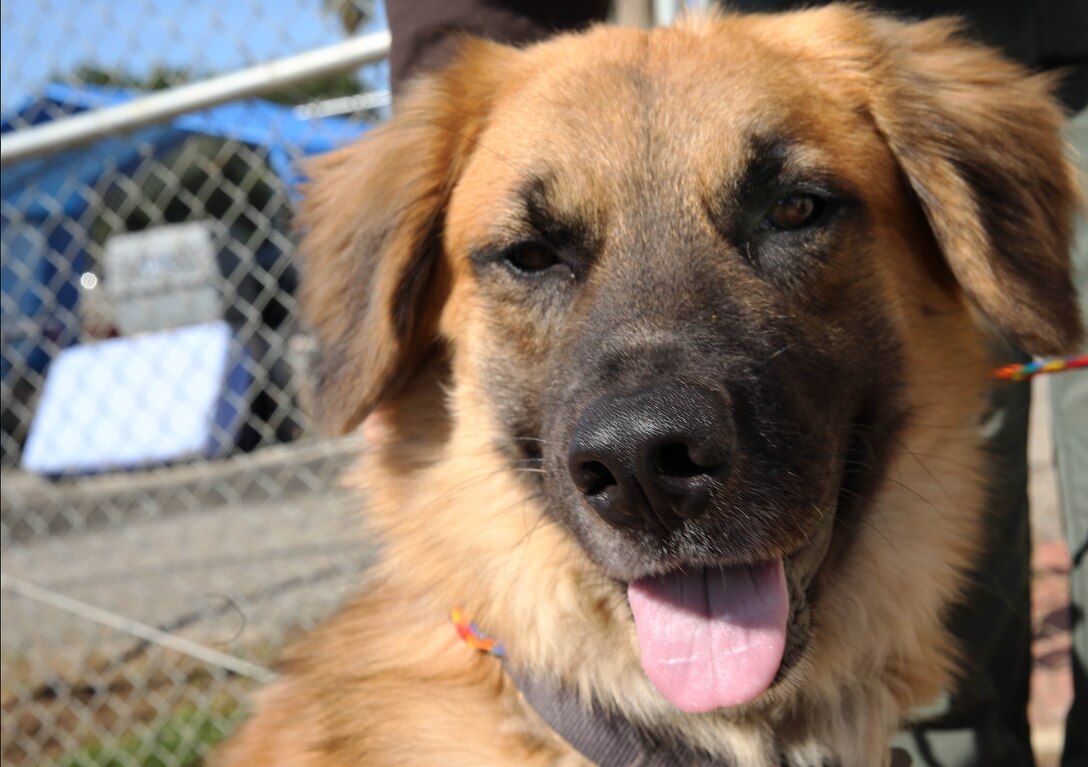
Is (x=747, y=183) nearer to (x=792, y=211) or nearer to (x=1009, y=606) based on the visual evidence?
(x=792, y=211)

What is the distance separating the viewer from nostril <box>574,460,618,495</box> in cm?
162

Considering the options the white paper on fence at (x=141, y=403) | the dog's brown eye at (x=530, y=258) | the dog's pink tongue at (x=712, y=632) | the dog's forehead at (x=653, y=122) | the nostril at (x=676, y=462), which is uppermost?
A: the dog's forehead at (x=653, y=122)

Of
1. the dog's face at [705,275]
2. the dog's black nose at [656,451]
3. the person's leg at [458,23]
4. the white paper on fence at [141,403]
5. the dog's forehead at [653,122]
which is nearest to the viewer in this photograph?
the dog's black nose at [656,451]

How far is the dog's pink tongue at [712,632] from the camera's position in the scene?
1.73 m

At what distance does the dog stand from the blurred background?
0.57 metres

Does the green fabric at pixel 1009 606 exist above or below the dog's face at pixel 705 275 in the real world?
below

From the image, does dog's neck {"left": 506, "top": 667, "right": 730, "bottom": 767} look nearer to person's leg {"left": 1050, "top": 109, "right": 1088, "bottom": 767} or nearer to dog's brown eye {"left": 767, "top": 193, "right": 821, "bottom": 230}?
dog's brown eye {"left": 767, "top": 193, "right": 821, "bottom": 230}

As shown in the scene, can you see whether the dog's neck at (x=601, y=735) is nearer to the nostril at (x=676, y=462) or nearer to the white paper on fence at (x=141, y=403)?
the nostril at (x=676, y=462)

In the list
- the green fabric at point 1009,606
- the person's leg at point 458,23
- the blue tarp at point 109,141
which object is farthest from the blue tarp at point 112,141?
the green fabric at point 1009,606

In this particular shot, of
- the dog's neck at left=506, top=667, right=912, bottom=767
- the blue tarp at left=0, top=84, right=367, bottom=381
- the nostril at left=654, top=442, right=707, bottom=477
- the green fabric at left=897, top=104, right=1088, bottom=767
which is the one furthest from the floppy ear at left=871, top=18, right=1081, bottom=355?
the blue tarp at left=0, top=84, right=367, bottom=381

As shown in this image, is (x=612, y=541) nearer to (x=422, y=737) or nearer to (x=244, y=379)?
(x=422, y=737)

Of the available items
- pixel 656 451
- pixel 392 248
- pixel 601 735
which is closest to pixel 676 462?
pixel 656 451

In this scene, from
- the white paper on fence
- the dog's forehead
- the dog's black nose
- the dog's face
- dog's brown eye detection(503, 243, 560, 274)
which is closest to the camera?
the dog's black nose

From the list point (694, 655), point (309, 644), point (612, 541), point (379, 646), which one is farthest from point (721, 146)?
point (309, 644)
